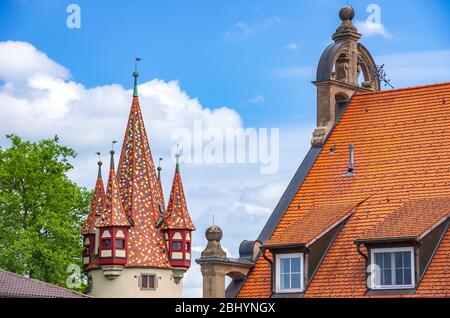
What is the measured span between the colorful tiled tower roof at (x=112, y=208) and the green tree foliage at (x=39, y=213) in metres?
3.53

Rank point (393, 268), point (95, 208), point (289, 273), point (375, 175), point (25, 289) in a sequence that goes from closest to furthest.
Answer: point (393, 268), point (289, 273), point (375, 175), point (25, 289), point (95, 208)

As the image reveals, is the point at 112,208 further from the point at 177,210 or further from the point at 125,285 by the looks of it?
the point at 177,210

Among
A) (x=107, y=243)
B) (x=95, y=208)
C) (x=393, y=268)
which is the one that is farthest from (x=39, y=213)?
(x=393, y=268)

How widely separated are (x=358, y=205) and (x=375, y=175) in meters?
1.42

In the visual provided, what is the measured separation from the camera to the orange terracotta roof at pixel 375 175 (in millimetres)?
38000

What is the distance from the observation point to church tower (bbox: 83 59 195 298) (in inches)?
2569

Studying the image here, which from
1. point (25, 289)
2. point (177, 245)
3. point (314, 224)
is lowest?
point (25, 289)

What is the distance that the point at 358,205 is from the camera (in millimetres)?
39781

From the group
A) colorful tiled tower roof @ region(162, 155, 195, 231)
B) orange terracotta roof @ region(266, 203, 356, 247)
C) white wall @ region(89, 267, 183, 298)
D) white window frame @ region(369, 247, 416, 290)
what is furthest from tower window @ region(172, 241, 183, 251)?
white window frame @ region(369, 247, 416, 290)

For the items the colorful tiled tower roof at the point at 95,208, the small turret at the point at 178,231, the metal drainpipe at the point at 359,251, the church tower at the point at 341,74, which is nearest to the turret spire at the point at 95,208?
the colorful tiled tower roof at the point at 95,208

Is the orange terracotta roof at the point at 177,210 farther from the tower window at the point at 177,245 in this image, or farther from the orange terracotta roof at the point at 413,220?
the orange terracotta roof at the point at 413,220

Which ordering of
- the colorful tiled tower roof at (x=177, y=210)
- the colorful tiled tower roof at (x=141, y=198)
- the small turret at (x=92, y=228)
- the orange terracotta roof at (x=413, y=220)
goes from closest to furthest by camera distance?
the orange terracotta roof at (x=413, y=220)
the colorful tiled tower roof at (x=141, y=198)
the small turret at (x=92, y=228)
the colorful tiled tower roof at (x=177, y=210)

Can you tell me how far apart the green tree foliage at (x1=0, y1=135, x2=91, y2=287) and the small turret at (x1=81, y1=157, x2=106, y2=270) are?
4.52 feet

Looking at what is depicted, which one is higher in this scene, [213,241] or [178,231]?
[178,231]
